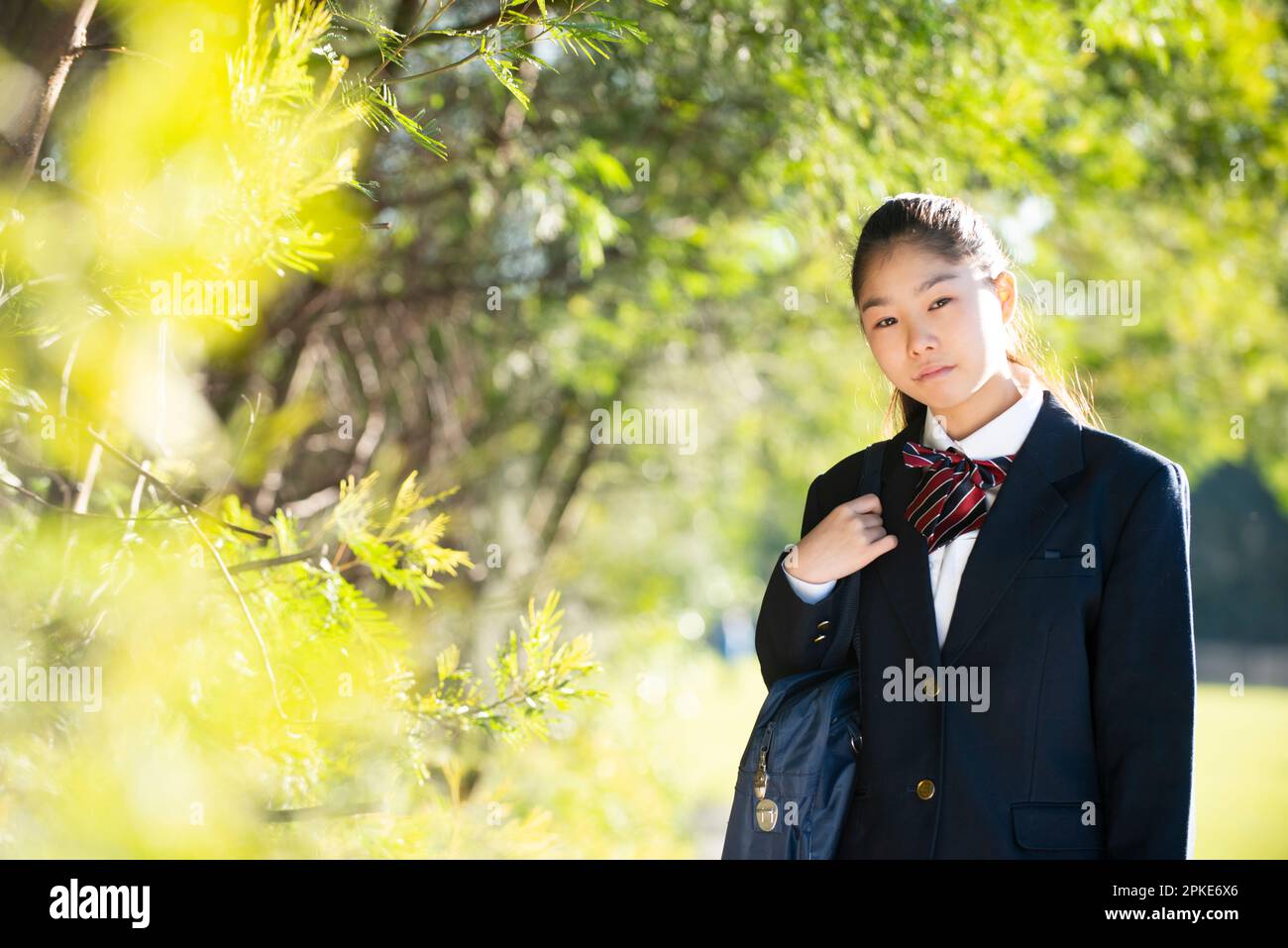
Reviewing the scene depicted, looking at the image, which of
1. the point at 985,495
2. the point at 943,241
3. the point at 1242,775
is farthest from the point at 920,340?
the point at 1242,775

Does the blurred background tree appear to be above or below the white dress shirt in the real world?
above

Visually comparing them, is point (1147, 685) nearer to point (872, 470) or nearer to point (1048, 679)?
point (1048, 679)

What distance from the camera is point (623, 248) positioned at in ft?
18.4

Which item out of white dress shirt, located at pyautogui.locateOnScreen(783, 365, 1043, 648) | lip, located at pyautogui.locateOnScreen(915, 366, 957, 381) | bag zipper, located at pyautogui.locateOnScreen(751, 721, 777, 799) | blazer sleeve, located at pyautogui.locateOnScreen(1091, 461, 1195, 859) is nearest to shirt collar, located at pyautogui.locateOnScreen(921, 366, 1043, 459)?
white dress shirt, located at pyautogui.locateOnScreen(783, 365, 1043, 648)

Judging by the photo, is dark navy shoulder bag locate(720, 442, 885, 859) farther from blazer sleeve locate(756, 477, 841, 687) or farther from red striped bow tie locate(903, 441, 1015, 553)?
red striped bow tie locate(903, 441, 1015, 553)

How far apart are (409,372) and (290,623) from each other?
3546 mm

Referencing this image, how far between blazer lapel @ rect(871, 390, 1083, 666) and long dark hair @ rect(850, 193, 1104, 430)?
0.44 feet

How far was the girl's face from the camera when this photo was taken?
2.04 meters

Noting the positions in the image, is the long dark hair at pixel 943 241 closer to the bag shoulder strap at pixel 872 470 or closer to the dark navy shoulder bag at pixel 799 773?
the bag shoulder strap at pixel 872 470

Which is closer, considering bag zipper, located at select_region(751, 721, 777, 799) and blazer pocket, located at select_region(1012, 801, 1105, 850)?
blazer pocket, located at select_region(1012, 801, 1105, 850)

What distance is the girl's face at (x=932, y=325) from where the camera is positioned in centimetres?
204

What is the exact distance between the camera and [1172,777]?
69.7 inches

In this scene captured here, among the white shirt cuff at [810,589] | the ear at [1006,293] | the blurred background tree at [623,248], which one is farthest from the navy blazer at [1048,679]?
the blurred background tree at [623,248]

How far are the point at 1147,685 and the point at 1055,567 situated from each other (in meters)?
0.23
